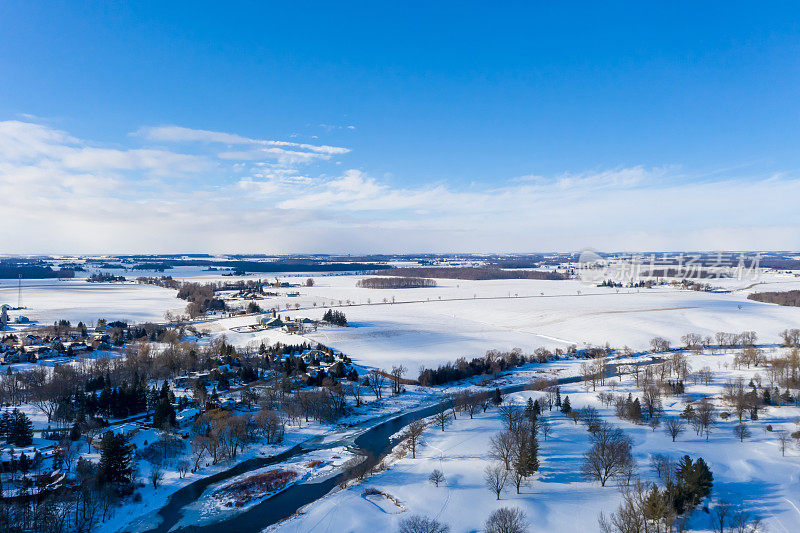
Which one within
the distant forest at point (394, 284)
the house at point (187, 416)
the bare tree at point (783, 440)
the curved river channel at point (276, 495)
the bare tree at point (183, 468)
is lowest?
the curved river channel at point (276, 495)

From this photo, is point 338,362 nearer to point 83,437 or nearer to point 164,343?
point 83,437

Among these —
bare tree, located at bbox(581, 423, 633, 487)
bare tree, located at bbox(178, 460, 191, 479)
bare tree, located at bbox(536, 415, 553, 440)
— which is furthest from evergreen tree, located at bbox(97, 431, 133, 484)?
bare tree, located at bbox(536, 415, 553, 440)

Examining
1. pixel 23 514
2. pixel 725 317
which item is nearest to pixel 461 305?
pixel 725 317

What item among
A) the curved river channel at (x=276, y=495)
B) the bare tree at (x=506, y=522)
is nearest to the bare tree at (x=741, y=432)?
the bare tree at (x=506, y=522)

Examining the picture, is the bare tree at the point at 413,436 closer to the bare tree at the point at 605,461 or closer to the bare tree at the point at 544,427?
the bare tree at the point at 544,427

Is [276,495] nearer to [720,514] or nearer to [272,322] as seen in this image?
[720,514]

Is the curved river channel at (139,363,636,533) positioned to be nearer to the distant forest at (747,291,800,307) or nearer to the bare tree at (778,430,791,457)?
the bare tree at (778,430,791,457)
